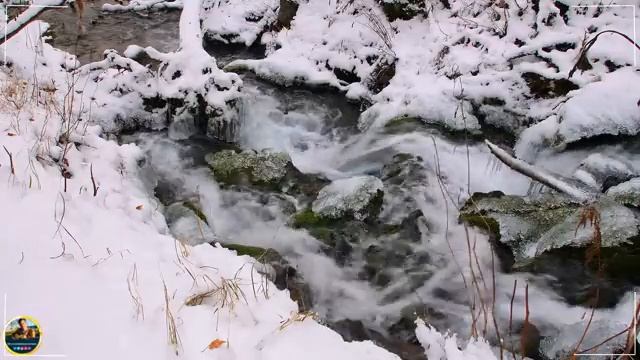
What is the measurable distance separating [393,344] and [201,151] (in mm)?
3224

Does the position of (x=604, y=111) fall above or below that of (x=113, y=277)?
above

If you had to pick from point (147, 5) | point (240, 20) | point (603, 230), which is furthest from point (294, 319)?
point (147, 5)

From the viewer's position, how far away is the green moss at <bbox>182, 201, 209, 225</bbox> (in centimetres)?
434

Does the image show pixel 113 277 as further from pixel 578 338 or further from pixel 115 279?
pixel 578 338

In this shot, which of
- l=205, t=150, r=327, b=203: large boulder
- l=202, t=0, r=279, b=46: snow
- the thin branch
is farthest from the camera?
l=202, t=0, r=279, b=46: snow

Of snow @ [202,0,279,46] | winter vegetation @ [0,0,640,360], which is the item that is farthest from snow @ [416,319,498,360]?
snow @ [202,0,279,46]

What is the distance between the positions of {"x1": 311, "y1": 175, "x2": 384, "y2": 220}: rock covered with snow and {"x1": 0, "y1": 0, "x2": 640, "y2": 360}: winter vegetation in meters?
0.02

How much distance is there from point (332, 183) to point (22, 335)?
3209 mm

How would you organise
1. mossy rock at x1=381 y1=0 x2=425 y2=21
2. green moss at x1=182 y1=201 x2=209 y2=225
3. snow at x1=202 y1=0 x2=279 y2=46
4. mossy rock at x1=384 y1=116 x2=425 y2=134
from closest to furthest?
green moss at x1=182 y1=201 x2=209 y2=225 < mossy rock at x1=384 y1=116 x2=425 y2=134 < mossy rock at x1=381 y1=0 x2=425 y2=21 < snow at x1=202 y1=0 x2=279 y2=46

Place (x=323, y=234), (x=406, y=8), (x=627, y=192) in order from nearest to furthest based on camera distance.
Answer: (x=627, y=192)
(x=323, y=234)
(x=406, y=8)

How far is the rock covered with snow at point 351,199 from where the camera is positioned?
175 inches

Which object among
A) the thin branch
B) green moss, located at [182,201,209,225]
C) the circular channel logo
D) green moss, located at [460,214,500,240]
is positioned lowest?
green moss, located at [182,201,209,225]

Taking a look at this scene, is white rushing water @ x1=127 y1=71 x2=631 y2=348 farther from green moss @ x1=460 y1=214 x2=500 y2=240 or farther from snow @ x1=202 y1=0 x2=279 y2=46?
snow @ x1=202 y1=0 x2=279 y2=46

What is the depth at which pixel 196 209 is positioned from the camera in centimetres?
453
